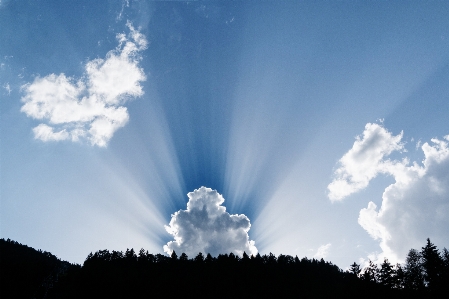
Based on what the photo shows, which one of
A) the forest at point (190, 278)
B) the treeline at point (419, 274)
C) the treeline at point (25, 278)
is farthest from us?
the treeline at point (25, 278)

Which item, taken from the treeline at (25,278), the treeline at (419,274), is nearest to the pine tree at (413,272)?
the treeline at (419,274)

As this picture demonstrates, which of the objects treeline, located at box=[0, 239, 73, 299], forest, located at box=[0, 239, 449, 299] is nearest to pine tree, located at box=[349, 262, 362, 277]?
forest, located at box=[0, 239, 449, 299]

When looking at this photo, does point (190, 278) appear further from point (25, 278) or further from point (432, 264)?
point (432, 264)

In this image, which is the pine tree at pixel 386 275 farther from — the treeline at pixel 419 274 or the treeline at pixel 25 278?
the treeline at pixel 25 278

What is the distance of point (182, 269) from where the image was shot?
391ft

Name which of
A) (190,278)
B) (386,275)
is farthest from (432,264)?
(190,278)

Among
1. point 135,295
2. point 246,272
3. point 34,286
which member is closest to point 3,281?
point 34,286

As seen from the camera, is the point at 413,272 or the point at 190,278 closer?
the point at 413,272

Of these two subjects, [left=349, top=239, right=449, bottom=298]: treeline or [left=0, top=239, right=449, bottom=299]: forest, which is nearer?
[left=349, top=239, right=449, bottom=298]: treeline

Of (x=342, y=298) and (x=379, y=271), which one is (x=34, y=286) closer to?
(x=342, y=298)

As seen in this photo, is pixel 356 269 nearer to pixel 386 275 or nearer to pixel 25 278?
pixel 386 275

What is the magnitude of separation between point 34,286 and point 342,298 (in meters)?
120

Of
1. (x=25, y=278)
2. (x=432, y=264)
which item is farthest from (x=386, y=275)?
(x=25, y=278)

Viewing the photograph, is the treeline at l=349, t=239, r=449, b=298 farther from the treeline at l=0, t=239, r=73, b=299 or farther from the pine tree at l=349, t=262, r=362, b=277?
the treeline at l=0, t=239, r=73, b=299
